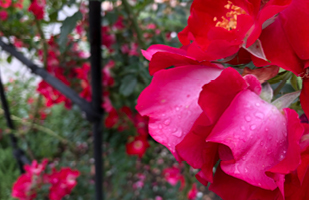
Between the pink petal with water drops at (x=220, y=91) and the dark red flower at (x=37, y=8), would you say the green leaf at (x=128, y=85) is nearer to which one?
the dark red flower at (x=37, y=8)

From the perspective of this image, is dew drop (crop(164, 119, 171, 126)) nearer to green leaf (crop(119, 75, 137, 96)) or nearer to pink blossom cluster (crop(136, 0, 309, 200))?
pink blossom cluster (crop(136, 0, 309, 200))

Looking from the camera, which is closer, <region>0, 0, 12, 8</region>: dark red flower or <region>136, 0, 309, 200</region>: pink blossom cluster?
<region>136, 0, 309, 200</region>: pink blossom cluster

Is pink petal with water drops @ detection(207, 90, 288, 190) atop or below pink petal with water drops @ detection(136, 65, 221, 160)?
below

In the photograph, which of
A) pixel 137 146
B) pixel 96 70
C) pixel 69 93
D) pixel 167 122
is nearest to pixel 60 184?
pixel 137 146

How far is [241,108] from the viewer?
0.66 feet

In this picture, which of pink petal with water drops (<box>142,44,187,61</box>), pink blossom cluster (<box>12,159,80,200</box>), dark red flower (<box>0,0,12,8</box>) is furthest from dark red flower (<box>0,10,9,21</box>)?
pink petal with water drops (<box>142,44,187,61</box>)

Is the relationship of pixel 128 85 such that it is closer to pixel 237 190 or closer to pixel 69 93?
pixel 69 93

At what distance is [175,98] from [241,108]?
0.21 ft

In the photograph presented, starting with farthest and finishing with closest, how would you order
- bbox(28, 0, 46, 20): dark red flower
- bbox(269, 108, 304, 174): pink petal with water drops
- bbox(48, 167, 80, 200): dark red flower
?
bbox(48, 167, 80, 200): dark red flower < bbox(28, 0, 46, 20): dark red flower < bbox(269, 108, 304, 174): pink petal with water drops

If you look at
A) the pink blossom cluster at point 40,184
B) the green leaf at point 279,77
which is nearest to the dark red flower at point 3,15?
the pink blossom cluster at point 40,184

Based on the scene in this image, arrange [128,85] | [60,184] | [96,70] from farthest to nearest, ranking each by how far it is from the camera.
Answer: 1. [60,184]
2. [128,85]
3. [96,70]

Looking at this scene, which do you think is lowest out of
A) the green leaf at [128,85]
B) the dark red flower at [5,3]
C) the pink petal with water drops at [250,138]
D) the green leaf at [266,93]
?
the green leaf at [128,85]

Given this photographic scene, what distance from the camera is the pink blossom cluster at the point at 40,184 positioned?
41.4 inches

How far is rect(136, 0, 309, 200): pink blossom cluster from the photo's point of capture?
0.19 m
